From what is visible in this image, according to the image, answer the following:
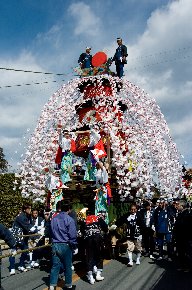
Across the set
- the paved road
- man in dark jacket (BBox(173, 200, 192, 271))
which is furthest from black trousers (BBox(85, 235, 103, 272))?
man in dark jacket (BBox(173, 200, 192, 271))

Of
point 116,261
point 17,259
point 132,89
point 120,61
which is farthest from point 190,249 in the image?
point 120,61

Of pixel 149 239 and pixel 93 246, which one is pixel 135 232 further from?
pixel 93 246

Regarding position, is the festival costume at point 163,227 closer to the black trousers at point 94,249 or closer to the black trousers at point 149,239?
the black trousers at point 149,239

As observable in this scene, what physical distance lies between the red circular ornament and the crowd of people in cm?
938

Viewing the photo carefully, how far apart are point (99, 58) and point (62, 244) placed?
14.0m

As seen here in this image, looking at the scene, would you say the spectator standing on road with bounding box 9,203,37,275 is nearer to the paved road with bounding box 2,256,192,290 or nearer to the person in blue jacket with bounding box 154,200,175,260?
the paved road with bounding box 2,256,192,290

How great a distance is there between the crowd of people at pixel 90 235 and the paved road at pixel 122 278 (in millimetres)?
317

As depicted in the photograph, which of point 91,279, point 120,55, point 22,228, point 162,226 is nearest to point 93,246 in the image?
point 91,279

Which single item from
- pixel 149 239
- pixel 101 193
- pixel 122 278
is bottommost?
pixel 122 278

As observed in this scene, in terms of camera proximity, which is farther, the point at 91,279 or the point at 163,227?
the point at 163,227

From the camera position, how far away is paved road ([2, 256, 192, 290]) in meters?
7.95

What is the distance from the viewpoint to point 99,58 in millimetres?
19328

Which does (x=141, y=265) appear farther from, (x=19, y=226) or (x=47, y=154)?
(x=47, y=154)

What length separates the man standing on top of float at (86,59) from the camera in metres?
19.4
